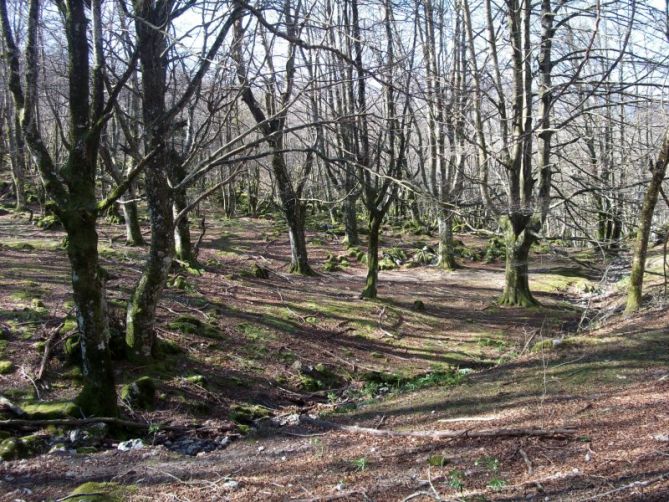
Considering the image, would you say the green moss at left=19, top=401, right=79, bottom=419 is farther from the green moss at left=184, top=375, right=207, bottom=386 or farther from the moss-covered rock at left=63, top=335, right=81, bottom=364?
the green moss at left=184, top=375, right=207, bottom=386

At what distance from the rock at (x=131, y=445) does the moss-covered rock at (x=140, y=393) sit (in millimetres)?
1083

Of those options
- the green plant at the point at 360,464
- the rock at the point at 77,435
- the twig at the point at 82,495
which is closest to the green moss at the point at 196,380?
the rock at the point at 77,435

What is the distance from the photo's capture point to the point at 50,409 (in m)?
6.13

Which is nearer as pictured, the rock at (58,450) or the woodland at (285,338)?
the woodland at (285,338)

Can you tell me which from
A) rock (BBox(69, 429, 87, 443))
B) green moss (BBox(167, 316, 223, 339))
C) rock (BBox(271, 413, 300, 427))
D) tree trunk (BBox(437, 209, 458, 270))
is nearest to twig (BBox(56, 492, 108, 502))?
rock (BBox(69, 429, 87, 443))

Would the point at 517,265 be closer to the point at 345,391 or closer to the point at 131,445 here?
the point at 345,391

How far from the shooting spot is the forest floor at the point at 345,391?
3916 mm

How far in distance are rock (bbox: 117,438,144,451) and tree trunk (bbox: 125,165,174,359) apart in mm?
2235

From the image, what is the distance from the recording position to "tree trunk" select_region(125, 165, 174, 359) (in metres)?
7.39

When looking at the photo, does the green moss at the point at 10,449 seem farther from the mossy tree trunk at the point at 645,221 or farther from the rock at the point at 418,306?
the rock at the point at 418,306

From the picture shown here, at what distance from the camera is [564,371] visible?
6.05 metres

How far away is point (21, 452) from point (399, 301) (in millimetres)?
10005

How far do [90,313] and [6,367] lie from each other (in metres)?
2.20

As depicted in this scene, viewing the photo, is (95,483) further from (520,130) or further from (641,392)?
(520,130)
